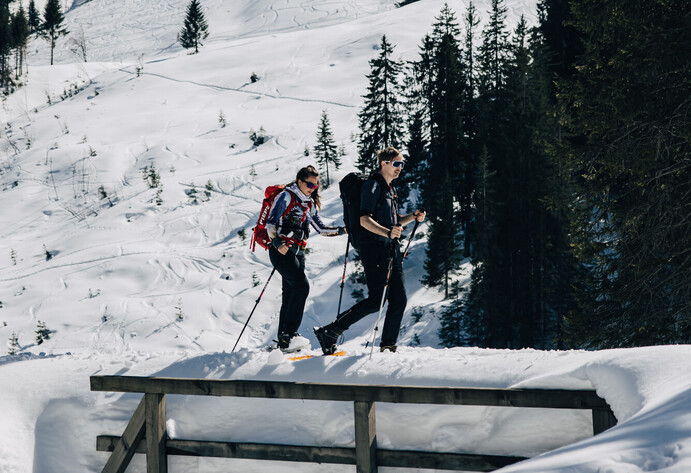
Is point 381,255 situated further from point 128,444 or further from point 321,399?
point 128,444

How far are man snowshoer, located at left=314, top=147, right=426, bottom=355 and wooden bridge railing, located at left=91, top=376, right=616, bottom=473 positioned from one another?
146 centimetres

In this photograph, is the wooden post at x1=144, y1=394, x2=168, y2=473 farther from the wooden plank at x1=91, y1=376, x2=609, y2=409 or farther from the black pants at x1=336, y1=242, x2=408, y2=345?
the black pants at x1=336, y1=242, x2=408, y2=345

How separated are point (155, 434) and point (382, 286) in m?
2.64

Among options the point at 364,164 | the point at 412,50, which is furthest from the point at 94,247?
the point at 412,50

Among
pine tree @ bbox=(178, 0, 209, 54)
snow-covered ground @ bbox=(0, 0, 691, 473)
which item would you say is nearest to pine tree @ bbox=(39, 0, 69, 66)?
snow-covered ground @ bbox=(0, 0, 691, 473)

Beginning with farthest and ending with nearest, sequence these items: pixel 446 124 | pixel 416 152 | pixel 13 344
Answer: pixel 446 124, pixel 416 152, pixel 13 344

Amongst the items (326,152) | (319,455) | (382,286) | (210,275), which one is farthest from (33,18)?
(319,455)

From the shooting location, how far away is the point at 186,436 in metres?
5.85

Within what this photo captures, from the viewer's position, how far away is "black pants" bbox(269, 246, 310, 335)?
7.21m

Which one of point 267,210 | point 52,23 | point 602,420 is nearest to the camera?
point 602,420

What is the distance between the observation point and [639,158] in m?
9.17

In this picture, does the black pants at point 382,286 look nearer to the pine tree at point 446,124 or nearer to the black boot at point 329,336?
the black boot at point 329,336

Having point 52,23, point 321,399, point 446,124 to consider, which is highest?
point 52,23

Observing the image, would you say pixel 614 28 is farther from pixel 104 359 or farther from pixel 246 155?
pixel 246 155
